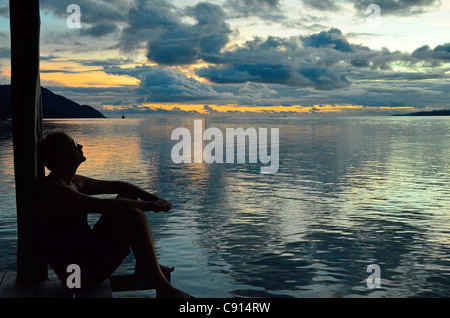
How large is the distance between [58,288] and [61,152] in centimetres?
170

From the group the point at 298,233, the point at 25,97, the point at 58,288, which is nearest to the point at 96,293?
the point at 58,288

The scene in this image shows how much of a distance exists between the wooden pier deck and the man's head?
146 centimetres

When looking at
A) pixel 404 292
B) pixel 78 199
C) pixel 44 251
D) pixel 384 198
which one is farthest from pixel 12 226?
pixel 384 198

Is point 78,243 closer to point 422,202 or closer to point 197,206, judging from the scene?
point 197,206

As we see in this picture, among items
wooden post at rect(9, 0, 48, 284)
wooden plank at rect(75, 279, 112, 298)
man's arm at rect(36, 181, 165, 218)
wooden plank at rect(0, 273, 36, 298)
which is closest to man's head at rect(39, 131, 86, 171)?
man's arm at rect(36, 181, 165, 218)

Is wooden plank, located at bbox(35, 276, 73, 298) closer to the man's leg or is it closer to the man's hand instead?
the man's leg

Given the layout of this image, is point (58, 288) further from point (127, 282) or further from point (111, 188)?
point (111, 188)

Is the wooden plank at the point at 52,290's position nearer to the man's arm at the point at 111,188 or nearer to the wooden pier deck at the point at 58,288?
the wooden pier deck at the point at 58,288

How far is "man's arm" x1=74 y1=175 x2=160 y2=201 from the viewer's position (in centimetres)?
635

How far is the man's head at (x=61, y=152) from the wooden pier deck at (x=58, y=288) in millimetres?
1459

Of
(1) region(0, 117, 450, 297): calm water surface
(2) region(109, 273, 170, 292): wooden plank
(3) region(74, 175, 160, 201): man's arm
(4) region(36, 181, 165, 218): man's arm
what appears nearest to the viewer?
(4) region(36, 181, 165, 218): man's arm

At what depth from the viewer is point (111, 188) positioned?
6.43 meters

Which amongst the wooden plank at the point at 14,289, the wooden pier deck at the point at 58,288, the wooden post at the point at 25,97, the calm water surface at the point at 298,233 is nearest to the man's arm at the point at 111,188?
the wooden post at the point at 25,97

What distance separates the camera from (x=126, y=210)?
5.56m
